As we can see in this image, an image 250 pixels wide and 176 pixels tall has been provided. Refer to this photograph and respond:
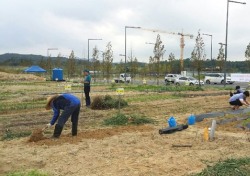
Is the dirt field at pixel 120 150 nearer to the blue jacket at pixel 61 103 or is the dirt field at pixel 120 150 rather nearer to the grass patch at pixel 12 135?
the grass patch at pixel 12 135

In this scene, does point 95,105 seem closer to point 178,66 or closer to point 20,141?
point 20,141

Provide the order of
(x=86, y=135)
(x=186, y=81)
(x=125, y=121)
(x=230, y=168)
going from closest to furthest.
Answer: (x=230, y=168), (x=86, y=135), (x=125, y=121), (x=186, y=81)

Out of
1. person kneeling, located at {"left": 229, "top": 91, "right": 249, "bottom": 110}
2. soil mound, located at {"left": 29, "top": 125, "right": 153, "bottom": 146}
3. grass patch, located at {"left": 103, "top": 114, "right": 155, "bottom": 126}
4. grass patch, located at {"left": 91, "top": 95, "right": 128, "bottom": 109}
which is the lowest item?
soil mound, located at {"left": 29, "top": 125, "right": 153, "bottom": 146}

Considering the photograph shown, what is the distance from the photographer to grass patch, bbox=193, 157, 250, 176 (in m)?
6.65

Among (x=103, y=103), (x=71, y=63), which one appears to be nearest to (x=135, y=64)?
(x=71, y=63)

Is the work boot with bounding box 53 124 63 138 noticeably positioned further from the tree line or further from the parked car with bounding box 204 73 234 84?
the parked car with bounding box 204 73 234 84

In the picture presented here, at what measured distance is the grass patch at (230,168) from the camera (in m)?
6.65

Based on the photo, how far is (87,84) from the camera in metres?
17.7

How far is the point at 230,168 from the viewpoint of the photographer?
22.8 ft

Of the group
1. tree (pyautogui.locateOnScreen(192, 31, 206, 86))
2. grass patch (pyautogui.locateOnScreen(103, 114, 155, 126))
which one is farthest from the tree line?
grass patch (pyautogui.locateOnScreen(103, 114, 155, 126))

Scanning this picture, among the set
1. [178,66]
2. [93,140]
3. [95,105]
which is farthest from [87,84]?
[178,66]

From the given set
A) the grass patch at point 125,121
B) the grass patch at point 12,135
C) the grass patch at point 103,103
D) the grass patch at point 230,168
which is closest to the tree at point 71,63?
the grass patch at point 103,103

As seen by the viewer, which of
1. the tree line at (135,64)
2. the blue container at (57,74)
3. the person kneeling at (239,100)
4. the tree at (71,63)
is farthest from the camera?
the tree at (71,63)

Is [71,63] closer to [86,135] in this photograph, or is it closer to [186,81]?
[186,81]
